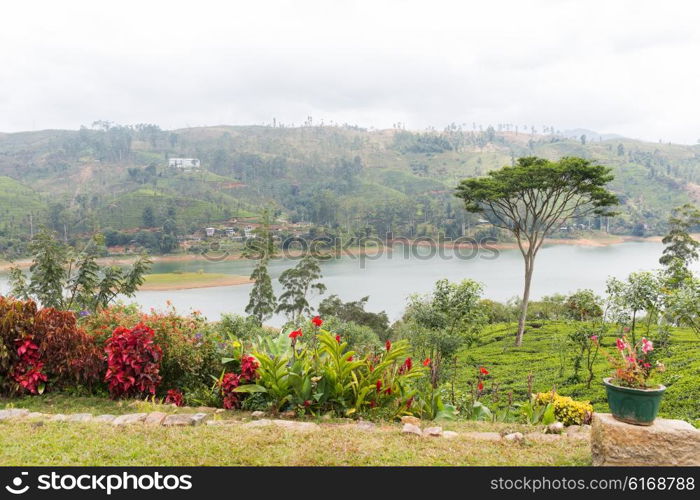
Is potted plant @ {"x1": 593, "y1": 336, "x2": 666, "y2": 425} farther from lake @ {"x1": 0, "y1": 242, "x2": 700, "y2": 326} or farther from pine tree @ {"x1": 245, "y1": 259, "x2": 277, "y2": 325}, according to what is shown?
lake @ {"x1": 0, "y1": 242, "x2": 700, "y2": 326}

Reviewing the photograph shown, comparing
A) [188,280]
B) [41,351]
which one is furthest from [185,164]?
[41,351]

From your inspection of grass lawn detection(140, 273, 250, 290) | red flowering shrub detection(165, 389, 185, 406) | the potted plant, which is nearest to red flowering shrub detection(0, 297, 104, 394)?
red flowering shrub detection(165, 389, 185, 406)

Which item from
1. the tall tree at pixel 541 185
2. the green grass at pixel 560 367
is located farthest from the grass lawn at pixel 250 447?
the tall tree at pixel 541 185

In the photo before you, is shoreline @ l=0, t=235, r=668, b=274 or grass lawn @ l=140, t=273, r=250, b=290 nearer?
grass lawn @ l=140, t=273, r=250, b=290

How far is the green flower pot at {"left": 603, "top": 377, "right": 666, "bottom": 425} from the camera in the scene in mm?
2592

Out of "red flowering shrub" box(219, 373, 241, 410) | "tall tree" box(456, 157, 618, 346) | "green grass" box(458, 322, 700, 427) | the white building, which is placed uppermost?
the white building

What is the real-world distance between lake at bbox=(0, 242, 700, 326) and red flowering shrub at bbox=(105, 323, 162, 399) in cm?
1867

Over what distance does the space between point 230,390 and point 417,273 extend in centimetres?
3516

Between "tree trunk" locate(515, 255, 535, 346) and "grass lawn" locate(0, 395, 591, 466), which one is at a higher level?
"grass lawn" locate(0, 395, 591, 466)

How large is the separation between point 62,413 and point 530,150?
126m

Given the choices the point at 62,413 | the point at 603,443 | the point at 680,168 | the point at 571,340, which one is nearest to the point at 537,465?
the point at 603,443

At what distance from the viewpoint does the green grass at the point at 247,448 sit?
2.67 m

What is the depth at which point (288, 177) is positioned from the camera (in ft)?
302

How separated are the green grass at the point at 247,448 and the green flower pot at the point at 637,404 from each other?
1.27ft
